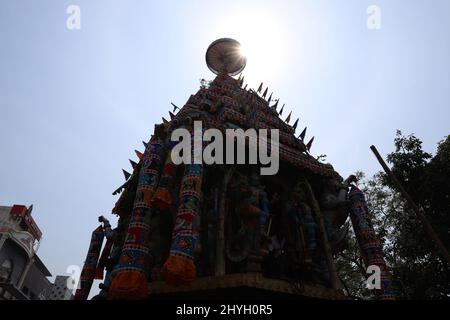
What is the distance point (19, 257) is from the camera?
102ft

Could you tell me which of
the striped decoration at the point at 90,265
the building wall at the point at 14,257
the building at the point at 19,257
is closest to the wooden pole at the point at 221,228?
the striped decoration at the point at 90,265

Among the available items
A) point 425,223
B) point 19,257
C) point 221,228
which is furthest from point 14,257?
point 425,223

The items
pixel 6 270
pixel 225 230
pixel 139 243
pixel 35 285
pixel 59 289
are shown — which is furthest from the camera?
pixel 59 289

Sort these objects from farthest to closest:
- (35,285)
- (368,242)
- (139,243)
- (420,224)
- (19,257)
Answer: (35,285), (19,257), (420,224), (368,242), (139,243)

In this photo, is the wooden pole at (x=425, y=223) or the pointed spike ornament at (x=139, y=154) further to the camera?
the pointed spike ornament at (x=139, y=154)

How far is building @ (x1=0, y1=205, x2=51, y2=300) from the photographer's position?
92.3 ft

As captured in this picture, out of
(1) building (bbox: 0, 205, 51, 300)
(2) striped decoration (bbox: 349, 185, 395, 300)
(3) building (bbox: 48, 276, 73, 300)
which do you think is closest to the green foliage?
(2) striped decoration (bbox: 349, 185, 395, 300)

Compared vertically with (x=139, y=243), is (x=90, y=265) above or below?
above

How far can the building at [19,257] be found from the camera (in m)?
28.1

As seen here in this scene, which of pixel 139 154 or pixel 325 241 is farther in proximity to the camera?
pixel 139 154

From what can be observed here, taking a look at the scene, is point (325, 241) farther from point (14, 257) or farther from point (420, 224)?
point (14, 257)

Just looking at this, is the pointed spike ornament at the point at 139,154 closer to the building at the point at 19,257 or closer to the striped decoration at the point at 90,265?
the striped decoration at the point at 90,265
